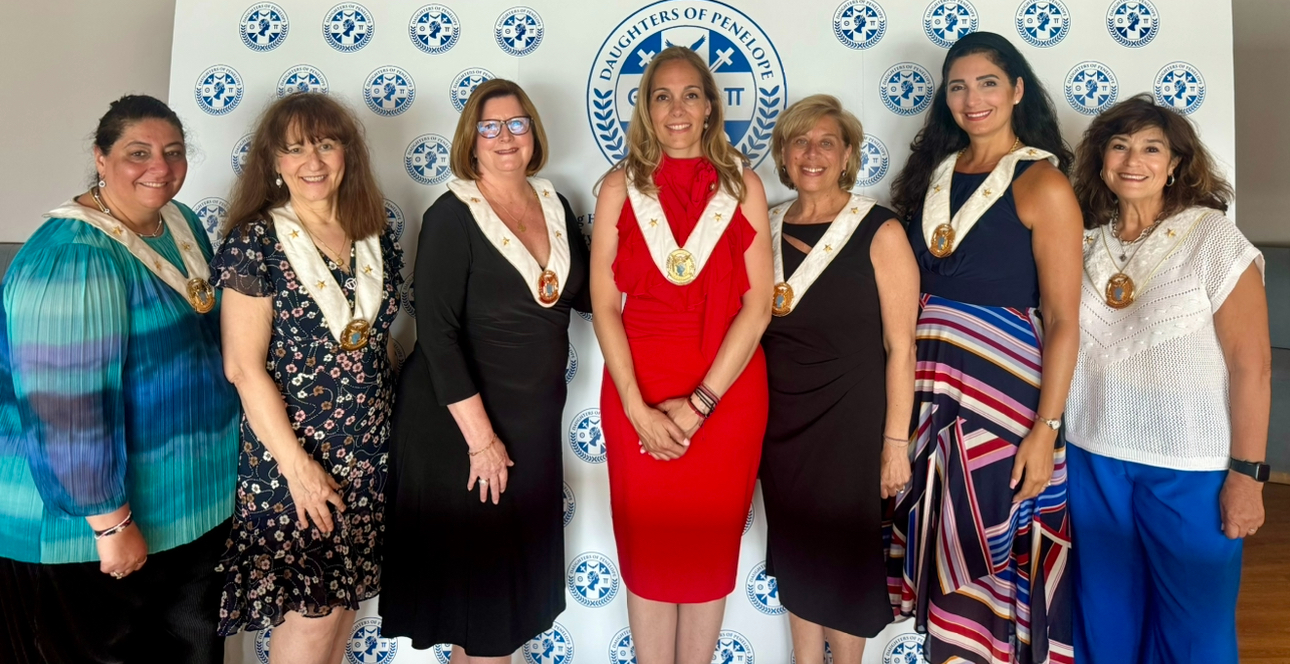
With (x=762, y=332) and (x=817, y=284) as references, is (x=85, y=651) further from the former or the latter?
(x=817, y=284)

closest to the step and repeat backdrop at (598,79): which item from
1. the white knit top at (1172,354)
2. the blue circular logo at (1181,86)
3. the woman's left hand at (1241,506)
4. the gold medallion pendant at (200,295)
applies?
the blue circular logo at (1181,86)

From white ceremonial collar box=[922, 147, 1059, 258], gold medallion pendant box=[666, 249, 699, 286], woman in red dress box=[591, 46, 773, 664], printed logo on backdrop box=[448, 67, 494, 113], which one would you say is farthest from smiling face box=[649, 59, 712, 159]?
printed logo on backdrop box=[448, 67, 494, 113]

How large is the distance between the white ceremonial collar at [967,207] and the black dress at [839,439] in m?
0.12

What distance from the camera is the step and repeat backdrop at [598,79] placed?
1.98 metres

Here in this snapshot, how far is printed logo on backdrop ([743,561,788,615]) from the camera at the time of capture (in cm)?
206

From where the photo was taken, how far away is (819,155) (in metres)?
1.66

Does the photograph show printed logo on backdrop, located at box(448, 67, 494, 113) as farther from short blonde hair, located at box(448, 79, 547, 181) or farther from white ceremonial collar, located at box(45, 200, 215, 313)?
white ceremonial collar, located at box(45, 200, 215, 313)

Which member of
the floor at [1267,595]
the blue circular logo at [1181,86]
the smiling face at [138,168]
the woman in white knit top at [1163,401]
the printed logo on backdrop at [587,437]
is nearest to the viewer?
the smiling face at [138,168]

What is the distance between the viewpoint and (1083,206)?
5.61ft

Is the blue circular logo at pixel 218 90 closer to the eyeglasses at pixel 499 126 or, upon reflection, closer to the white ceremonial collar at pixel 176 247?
the white ceremonial collar at pixel 176 247

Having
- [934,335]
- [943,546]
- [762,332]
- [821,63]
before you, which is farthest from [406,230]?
[943,546]

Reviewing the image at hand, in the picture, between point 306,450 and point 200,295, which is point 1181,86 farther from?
point 200,295

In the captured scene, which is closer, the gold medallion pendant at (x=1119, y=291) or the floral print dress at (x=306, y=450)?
the floral print dress at (x=306, y=450)

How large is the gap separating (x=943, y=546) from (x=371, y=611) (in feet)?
5.51
